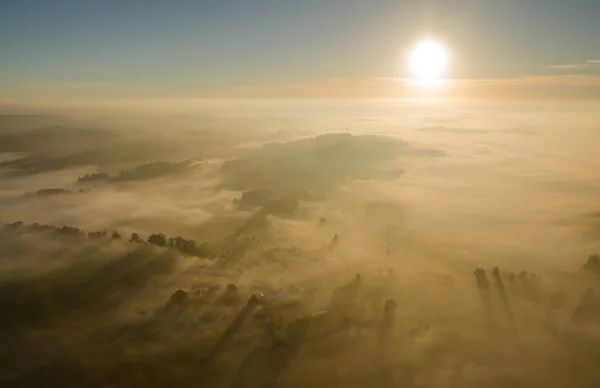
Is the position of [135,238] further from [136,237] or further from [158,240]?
[158,240]

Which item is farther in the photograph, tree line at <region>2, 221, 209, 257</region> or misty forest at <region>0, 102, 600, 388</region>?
tree line at <region>2, 221, 209, 257</region>

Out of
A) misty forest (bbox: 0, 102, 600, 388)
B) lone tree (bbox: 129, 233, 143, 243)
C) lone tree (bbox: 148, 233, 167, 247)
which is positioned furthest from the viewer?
lone tree (bbox: 129, 233, 143, 243)

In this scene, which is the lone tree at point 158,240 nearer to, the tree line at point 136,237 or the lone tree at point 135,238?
the tree line at point 136,237

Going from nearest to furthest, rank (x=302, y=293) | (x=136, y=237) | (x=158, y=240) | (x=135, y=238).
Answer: (x=302, y=293), (x=158, y=240), (x=135, y=238), (x=136, y=237)

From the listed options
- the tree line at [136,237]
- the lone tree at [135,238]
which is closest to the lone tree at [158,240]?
the tree line at [136,237]

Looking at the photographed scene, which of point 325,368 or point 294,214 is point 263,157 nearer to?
point 294,214

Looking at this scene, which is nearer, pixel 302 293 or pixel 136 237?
pixel 302 293

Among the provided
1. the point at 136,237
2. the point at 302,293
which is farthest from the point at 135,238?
the point at 302,293

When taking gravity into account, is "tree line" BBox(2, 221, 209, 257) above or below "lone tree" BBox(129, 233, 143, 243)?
below

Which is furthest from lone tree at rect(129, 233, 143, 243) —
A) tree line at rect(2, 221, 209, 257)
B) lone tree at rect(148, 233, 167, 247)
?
lone tree at rect(148, 233, 167, 247)

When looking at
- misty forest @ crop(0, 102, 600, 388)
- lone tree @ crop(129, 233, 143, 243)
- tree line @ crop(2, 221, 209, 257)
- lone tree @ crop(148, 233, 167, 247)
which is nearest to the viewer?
misty forest @ crop(0, 102, 600, 388)

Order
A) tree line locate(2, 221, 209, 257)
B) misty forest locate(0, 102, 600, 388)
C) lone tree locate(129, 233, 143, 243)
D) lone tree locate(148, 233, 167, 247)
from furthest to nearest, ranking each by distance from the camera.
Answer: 1. lone tree locate(129, 233, 143, 243)
2. lone tree locate(148, 233, 167, 247)
3. tree line locate(2, 221, 209, 257)
4. misty forest locate(0, 102, 600, 388)

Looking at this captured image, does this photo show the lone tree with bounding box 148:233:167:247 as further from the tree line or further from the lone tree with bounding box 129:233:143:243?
the lone tree with bounding box 129:233:143:243

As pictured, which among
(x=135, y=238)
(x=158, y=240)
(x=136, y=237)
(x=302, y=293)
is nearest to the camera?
(x=302, y=293)
